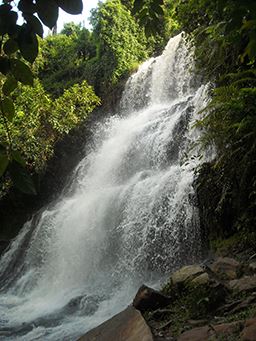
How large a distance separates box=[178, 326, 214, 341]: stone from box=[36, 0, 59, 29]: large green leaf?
2.97 meters

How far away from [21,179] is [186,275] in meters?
4.03

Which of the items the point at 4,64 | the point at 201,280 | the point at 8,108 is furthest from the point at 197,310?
the point at 4,64

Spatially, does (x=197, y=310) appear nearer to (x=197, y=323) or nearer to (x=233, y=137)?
(x=197, y=323)

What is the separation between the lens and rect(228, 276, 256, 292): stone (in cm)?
424

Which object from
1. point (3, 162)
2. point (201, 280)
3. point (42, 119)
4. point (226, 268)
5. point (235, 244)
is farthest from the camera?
point (42, 119)

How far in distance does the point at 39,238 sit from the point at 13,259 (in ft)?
3.21

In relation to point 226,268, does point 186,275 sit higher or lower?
higher

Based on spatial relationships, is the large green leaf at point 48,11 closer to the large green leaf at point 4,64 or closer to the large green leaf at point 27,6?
the large green leaf at point 27,6

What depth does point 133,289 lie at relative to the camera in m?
7.30

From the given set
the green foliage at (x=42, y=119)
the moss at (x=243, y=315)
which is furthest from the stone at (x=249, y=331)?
the green foliage at (x=42, y=119)

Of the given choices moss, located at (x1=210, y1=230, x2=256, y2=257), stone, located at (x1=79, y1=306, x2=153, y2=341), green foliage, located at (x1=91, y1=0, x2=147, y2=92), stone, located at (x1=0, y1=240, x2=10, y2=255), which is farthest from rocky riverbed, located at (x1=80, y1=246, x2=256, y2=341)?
green foliage, located at (x1=91, y1=0, x2=147, y2=92)

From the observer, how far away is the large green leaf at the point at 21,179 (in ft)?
4.00

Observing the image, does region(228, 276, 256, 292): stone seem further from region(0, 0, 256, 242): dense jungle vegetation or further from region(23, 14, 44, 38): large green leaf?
region(23, 14, 44, 38): large green leaf

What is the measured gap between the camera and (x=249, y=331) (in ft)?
10.5
